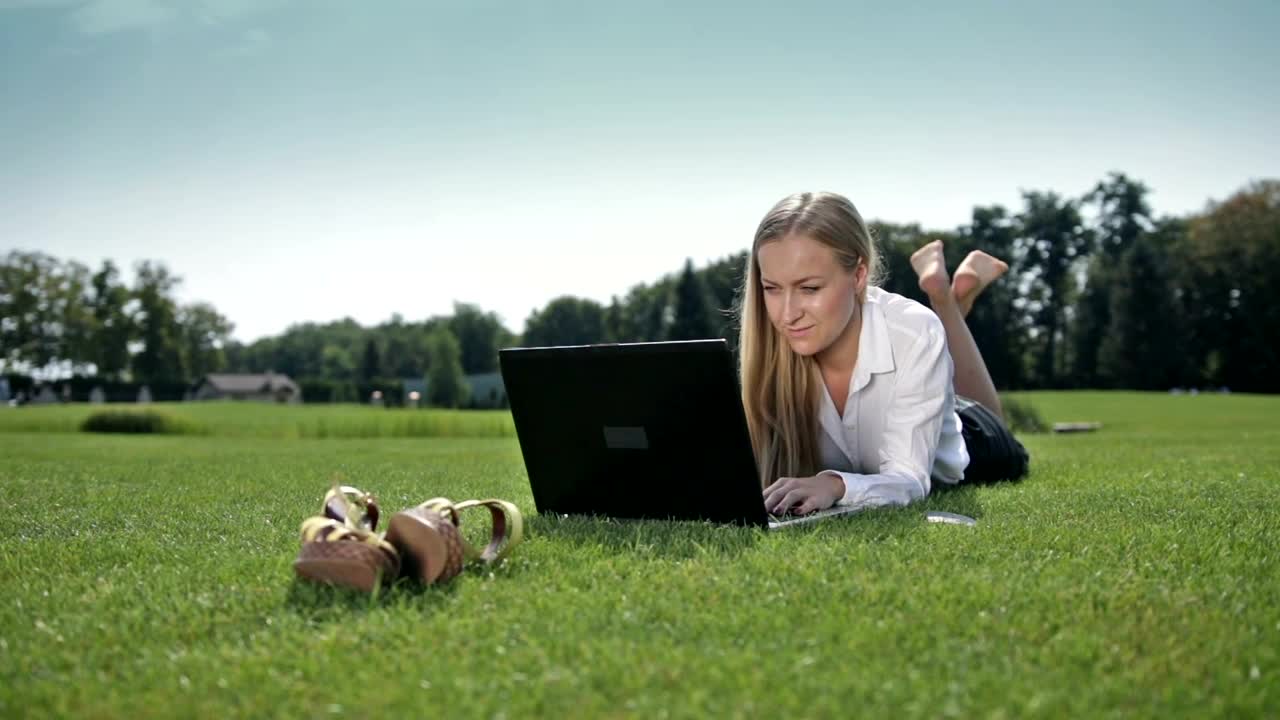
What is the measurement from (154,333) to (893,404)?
89489 millimetres

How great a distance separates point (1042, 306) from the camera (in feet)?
206

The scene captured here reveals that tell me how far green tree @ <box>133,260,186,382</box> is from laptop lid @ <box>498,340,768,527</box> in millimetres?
88513

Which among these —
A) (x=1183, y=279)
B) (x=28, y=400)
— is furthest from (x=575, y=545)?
(x=28, y=400)

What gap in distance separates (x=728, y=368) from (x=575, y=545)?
0.77 m

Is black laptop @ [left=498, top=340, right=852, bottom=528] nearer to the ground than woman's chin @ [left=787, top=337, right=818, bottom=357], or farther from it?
nearer to the ground

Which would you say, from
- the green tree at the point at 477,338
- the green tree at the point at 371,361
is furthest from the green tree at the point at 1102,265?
the green tree at the point at 371,361

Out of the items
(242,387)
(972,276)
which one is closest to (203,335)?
(242,387)

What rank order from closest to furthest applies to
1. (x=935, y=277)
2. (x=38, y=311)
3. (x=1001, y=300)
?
1. (x=935, y=277)
2. (x=1001, y=300)
3. (x=38, y=311)

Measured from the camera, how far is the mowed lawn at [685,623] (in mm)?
1727

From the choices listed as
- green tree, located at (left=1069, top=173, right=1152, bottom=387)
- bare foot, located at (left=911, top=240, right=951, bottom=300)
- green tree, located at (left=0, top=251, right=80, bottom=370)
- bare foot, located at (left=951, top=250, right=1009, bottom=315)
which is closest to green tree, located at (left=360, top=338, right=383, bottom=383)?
green tree, located at (left=0, top=251, right=80, bottom=370)

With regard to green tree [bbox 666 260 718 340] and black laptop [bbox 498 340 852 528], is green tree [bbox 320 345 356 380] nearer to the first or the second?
green tree [bbox 666 260 718 340]

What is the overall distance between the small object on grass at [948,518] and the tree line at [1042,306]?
27.8 m

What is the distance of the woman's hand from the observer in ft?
11.5

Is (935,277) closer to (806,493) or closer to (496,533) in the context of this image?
(806,493)
